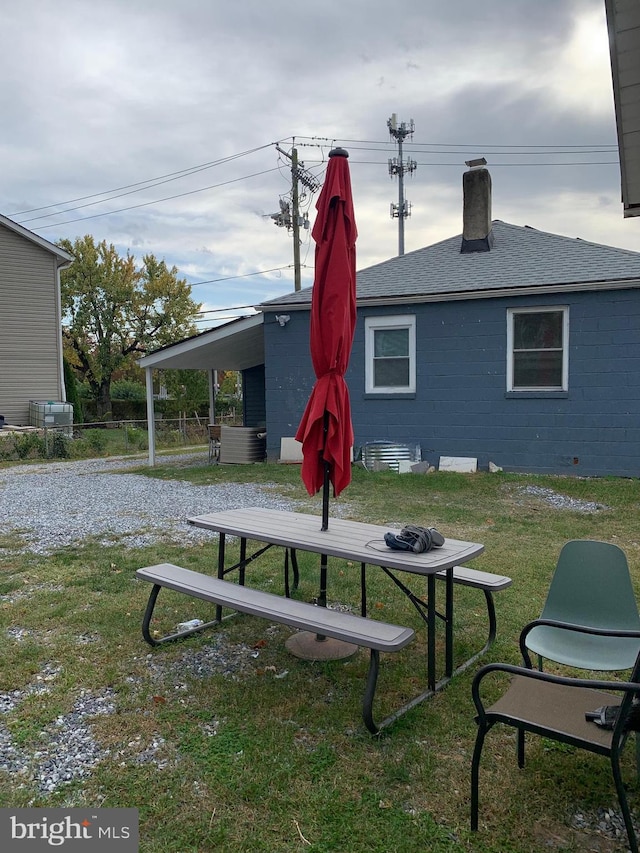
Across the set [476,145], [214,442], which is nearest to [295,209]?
[476,145]

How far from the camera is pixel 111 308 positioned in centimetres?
3044

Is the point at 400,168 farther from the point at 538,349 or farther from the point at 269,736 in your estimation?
the point at 269,736

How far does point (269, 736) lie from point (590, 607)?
66.5 inches

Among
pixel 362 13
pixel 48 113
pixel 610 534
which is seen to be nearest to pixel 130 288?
pixel 48 113

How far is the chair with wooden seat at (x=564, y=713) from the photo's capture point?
1.91 metres

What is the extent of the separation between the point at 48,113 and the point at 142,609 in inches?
638

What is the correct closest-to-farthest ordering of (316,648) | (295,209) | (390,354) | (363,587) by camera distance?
(316,648) < (363,587) < (390,354) < (295,209)

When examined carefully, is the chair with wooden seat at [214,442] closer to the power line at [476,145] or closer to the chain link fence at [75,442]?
the chain link fence at [75,442]

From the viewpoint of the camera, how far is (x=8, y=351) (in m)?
18.5

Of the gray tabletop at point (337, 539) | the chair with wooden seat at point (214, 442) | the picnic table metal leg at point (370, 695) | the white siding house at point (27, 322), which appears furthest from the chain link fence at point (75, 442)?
the picnic table metal leg at point (370, 695)

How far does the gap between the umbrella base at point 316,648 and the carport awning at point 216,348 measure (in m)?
9.08

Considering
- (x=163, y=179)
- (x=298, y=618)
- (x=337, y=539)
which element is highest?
(x=163, y=179)

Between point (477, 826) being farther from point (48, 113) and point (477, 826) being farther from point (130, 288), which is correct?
point (130, 288)

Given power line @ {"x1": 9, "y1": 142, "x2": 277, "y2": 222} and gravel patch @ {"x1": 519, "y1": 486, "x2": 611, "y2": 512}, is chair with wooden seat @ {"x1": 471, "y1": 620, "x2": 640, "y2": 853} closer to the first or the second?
gravel patch @ {"x1": 519, "y1": 486, "x2": 611, "y2": 512}
